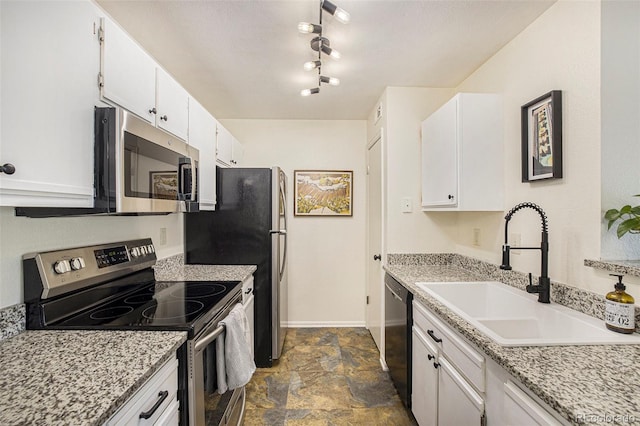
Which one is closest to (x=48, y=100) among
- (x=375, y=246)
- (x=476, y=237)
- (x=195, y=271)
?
(x=195, y=271)

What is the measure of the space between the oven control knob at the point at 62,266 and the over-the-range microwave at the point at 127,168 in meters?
0.21

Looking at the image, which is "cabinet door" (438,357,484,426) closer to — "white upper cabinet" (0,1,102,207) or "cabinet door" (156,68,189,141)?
"white upper cabinet" (0,1,102,207)

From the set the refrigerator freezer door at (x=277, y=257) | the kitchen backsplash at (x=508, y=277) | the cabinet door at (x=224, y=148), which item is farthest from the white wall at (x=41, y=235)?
the kitchen backsplash at (x=508, y=277)

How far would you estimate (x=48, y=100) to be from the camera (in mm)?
878

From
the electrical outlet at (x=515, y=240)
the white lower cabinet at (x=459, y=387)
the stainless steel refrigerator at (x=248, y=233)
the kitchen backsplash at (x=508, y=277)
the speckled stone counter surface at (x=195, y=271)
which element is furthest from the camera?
the stainless steel refrigerator at (x=248, y=233)

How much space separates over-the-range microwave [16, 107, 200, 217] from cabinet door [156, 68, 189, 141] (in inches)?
7.1

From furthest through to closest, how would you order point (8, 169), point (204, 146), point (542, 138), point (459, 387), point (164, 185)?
point (204, 146) < point (542, 138) < point (164, 185) < point (459, 387) < point (8, 169)

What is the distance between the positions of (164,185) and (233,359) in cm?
92

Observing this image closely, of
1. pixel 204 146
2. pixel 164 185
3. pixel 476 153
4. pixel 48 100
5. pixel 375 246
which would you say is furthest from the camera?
pixel 375 246

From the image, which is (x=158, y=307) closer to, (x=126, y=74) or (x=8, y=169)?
(x=8, y=169)

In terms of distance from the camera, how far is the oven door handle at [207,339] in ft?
3.84

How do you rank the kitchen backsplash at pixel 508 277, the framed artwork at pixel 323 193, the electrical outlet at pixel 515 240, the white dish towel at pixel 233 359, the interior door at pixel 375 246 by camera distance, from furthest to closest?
the framed artwork at pixel 323 193 < the interior door at pixel 375 246 < the electrical outlet at pixel 515 240 < the white dish towel at pixel 233 359 < the kitchen backsplash at pixel 508 277

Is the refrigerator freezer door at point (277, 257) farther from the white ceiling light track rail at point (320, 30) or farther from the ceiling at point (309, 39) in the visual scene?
the white ceiling light track rail at point (320, 30)

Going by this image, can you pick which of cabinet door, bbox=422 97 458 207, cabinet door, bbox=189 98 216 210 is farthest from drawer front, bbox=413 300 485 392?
cabinet door, bbox=189 98 216 210
